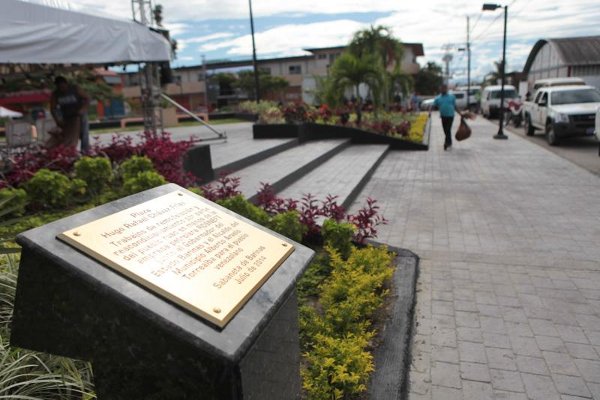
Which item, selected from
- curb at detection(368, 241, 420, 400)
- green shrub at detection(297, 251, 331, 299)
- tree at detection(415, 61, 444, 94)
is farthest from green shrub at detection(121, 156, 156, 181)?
tree at detection(415, 61, 444, 94)

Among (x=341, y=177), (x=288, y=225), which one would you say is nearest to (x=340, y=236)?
(x=288, y=225)

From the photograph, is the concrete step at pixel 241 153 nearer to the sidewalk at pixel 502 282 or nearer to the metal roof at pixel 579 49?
the sidewalk at pixel 502 282

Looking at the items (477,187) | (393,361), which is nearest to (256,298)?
(393,361)

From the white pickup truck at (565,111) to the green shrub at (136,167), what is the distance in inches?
511

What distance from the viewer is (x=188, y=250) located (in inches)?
87.7

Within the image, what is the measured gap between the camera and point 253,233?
2699 mm

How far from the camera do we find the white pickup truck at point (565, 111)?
14273 millimetres

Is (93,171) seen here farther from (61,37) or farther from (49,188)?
(61,37)

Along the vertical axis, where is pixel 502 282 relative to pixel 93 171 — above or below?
below

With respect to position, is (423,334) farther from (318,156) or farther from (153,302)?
(318,156)

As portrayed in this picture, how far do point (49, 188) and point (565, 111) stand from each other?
14287 millimetres

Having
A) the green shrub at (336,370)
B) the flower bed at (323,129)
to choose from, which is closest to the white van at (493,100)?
the flower bed at (323,129)

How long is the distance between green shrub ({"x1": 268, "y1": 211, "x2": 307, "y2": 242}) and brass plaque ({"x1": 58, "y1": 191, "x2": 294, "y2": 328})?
197 centimetres

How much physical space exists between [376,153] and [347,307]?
10097 millimetres
